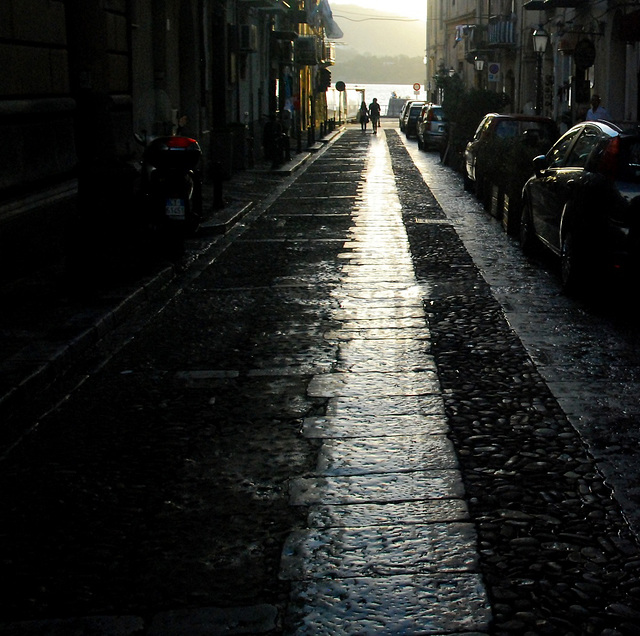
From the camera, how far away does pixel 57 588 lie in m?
3.60

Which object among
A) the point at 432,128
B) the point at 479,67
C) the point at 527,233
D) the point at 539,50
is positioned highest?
the point at 479,67

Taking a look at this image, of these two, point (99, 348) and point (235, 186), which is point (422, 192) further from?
point (99, 348)

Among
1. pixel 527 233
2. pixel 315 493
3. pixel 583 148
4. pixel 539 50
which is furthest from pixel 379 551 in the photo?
pixel 539 50

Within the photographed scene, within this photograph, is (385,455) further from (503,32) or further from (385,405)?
(503,32)

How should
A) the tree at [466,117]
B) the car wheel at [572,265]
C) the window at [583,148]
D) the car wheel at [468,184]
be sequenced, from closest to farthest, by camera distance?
1. the car wheel at [572,265]
2. the window at [583,148]
3. the car wheel at [468,184]
4. the tree at [466,117]

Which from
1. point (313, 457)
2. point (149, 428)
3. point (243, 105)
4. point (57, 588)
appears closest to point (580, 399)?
point (313, 457)

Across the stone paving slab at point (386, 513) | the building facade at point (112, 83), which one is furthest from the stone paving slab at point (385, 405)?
the building facade at point (112, 83)

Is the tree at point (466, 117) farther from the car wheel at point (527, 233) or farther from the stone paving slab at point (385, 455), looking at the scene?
the stone paving slab at point (385, 455)

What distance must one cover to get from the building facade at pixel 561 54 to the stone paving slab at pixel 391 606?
19699mm

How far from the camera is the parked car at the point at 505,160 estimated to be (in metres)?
13.5

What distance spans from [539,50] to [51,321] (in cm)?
2694

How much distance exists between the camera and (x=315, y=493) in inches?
176

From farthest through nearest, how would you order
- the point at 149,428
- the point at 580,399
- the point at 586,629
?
1. the point at 580,399
2. the point at 149,428
3. the point at 586,629

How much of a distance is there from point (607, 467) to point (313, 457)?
1271 mm
